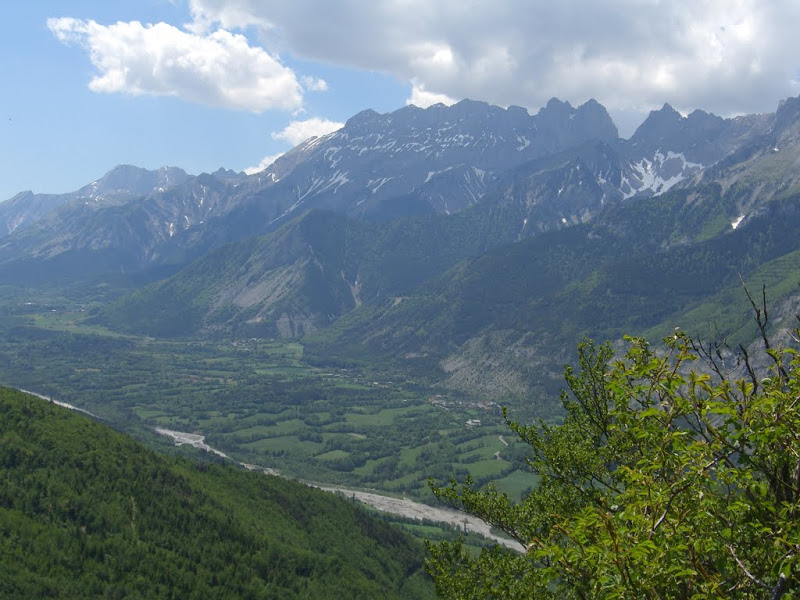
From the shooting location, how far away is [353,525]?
136 m

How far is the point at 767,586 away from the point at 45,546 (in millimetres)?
96690

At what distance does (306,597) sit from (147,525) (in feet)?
89.0

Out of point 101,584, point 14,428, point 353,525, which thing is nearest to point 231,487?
point 353,525

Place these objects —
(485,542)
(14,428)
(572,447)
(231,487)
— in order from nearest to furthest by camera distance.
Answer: (572,447) → (14,428) → (231,487) → (485,542)

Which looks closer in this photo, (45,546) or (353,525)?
(45,546)

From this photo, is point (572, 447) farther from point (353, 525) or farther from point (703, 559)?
point (353, 525)

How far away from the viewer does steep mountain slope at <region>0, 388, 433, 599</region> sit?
87.6 m

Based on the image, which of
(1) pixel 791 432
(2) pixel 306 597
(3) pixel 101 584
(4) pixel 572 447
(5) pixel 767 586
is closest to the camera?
(5) pixel 767 586

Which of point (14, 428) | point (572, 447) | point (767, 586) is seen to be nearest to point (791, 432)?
point (767, 586)

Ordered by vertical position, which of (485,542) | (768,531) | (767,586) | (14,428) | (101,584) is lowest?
(485,542)

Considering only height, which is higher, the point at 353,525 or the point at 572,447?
the point at 572,447

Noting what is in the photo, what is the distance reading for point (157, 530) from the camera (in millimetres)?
102500

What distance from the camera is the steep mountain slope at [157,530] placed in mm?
87625

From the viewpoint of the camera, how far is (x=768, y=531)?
1238 centimetres
